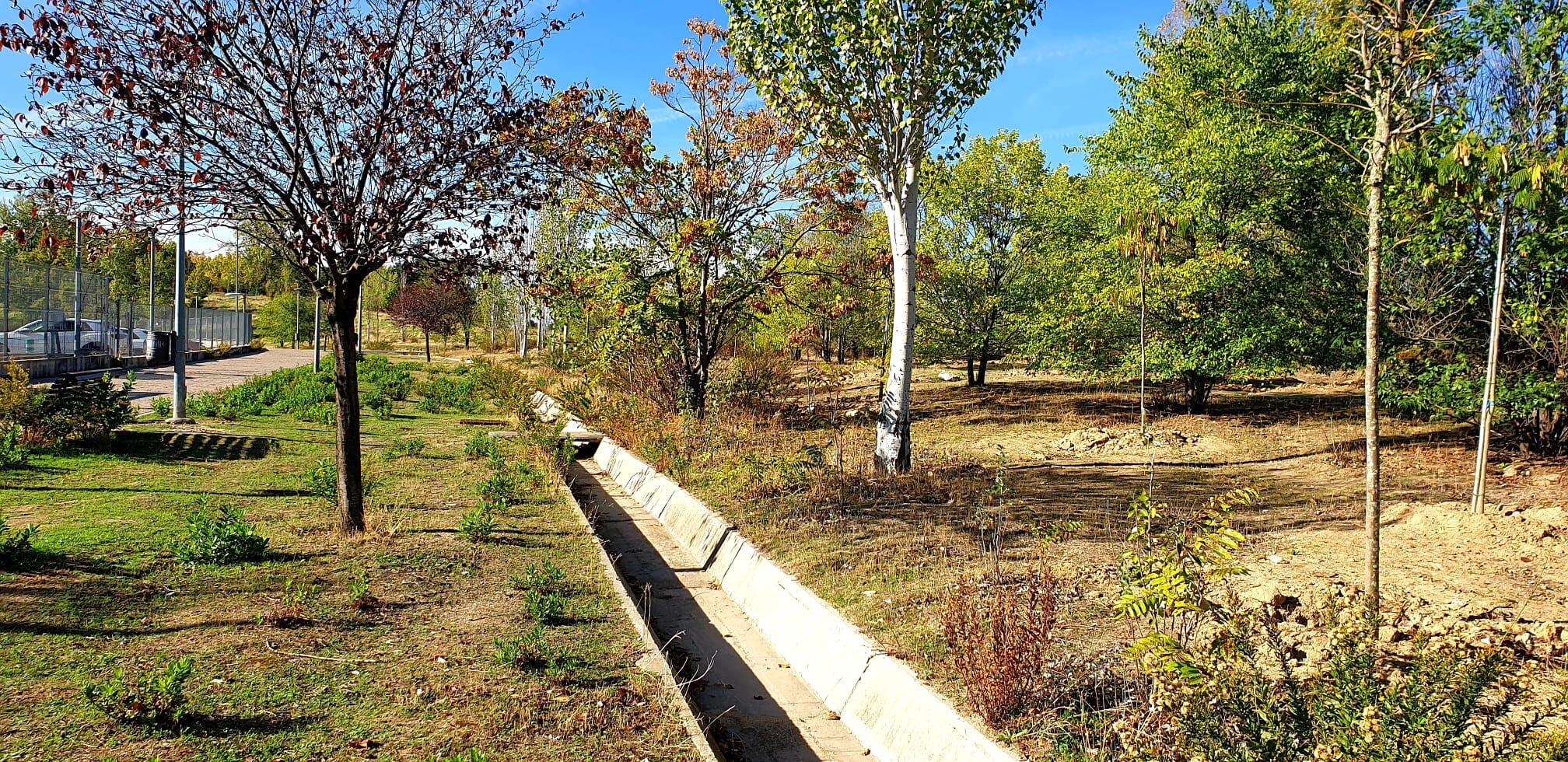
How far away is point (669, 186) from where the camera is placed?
16125 millimetres

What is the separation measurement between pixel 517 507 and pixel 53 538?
13.5 ft

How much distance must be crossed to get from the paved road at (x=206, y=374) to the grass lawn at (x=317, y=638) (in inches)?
437

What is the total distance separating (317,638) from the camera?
5.53m

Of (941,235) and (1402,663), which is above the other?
(941,235)

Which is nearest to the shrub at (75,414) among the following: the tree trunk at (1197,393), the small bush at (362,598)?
the small bush at (362,598)

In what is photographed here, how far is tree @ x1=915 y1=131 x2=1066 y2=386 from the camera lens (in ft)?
68.4

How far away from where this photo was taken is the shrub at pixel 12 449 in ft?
32.9

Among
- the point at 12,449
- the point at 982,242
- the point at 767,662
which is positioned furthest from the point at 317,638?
the point at 982,242

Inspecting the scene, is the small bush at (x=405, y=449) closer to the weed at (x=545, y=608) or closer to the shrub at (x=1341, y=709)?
the weed at (x=545, y=608)

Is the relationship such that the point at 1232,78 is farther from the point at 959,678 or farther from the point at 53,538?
the point at 53,538

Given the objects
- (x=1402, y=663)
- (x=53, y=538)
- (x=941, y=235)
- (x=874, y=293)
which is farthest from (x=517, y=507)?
(x=874, y=293)

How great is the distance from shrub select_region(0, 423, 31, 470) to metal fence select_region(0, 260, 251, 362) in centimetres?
1232

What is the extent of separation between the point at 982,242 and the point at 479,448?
12659 mm

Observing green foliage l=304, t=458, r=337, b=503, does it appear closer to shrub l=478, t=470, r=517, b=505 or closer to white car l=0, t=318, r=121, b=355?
shrub l=478, t=470, r=517, b=505
